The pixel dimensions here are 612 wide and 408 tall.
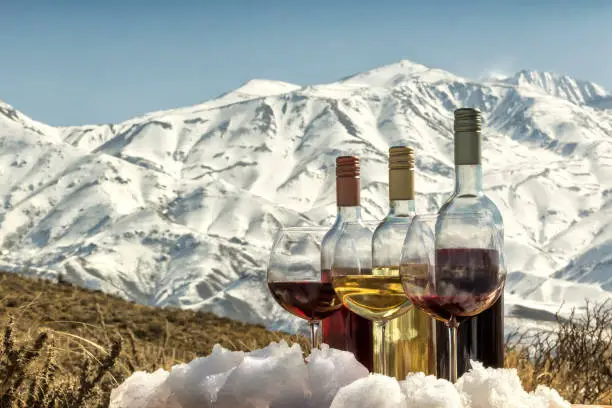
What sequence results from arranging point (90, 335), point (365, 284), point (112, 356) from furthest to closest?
point (90, 335) → point (365, 284) → point (112, 356)

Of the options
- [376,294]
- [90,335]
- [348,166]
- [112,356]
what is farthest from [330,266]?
[90,335]

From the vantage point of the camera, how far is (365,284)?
259 centimetres

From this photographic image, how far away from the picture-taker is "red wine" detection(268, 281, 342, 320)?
277 centimetres

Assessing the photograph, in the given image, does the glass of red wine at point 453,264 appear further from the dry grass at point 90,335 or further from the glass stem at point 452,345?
the dry grass at point 90,335

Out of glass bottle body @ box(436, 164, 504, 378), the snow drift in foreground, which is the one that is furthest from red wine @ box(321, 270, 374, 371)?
the snow drift in foreground

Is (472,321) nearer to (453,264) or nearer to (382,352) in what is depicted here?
(382,352)

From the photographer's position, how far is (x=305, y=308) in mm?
2789

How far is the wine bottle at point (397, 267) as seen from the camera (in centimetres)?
263

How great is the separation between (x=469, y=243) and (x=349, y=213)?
49 cm

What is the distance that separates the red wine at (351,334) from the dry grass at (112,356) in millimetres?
677

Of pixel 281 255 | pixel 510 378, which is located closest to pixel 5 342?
pixel 281 255

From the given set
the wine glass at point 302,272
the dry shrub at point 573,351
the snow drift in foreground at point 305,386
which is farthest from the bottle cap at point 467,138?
the dry shrub at point 573,351

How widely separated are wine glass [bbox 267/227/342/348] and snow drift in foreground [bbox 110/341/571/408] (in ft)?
2.74

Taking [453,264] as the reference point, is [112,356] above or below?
below
